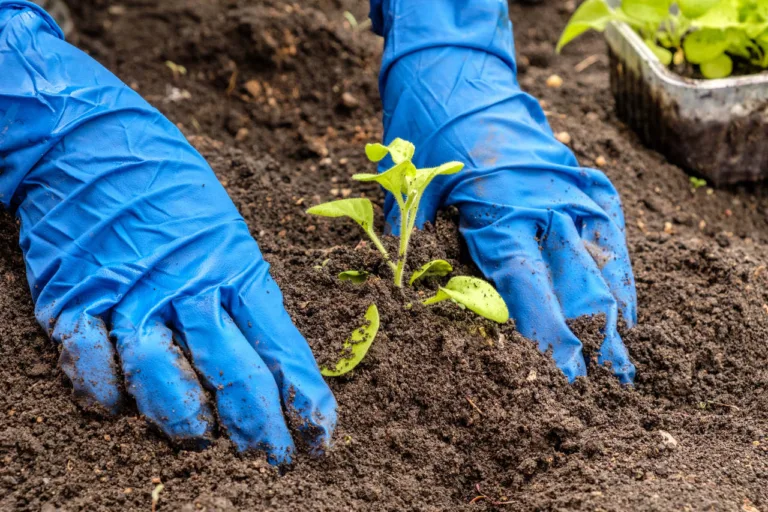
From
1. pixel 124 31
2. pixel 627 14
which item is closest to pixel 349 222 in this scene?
pixel 627 14

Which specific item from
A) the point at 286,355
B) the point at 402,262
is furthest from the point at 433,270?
the point at 286,355

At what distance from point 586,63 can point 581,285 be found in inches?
77.7

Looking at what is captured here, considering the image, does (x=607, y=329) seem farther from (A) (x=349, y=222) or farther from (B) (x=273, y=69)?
(B) (x=273, y=69)

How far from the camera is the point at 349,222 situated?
2357 mm

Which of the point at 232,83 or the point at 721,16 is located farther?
the point at 232,83

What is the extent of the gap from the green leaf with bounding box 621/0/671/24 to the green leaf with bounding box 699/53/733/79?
248 millimetres

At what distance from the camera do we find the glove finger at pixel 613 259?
1977mm

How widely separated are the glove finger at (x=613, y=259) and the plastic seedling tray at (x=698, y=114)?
0.82 metres

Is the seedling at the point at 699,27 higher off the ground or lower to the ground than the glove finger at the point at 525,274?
higher

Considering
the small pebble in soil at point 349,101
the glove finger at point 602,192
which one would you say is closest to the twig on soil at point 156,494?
the glove finger at point 602,192

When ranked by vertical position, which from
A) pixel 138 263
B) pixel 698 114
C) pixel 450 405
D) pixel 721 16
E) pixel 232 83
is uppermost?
pixel 721 16

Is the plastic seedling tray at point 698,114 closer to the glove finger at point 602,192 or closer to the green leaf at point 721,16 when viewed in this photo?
the green leaf at point 721,16

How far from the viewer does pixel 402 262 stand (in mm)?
1839

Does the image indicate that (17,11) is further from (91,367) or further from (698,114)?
(698,114)
